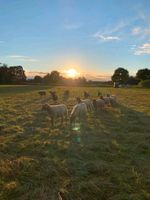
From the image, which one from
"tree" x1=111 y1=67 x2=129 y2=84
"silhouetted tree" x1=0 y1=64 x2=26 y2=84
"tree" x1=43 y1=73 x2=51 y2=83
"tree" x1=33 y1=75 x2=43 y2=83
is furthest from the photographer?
"tree" x1=111 y1=67 x2=129 y2=84

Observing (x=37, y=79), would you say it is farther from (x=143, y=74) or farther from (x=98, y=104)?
(x=98, y=104)

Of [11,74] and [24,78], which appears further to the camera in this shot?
[24,78]

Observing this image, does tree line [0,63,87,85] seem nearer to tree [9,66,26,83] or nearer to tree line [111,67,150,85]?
tree [9,66,26,83]

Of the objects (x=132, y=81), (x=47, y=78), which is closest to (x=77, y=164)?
(x=47, y=78)

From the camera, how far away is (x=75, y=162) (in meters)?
8.49

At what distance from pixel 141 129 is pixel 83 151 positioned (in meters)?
5.11

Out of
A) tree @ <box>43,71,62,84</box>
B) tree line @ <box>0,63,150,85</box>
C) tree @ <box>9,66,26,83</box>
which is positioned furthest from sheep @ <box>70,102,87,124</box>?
tree @ <box>9,66,26,83</box>

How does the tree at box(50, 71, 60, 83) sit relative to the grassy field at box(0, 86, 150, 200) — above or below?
above

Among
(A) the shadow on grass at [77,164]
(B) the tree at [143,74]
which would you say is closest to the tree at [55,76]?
(B) the tree at [143,74]

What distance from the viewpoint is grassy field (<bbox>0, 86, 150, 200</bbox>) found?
6613mm

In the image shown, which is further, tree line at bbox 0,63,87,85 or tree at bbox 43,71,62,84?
tree at bbox 43,71,62,84

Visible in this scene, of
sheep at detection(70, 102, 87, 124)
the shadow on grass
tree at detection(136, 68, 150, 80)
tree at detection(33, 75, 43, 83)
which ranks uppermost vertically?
tree at detection(136, 68, 150, 80)

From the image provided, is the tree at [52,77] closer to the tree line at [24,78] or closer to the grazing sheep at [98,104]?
the tree line at [24,78]

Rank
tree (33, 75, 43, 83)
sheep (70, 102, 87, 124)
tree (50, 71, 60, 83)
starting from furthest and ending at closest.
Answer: tree (50, 71, 60, 83) → tree (33, 75, 43, 83) → sheep (70, 102, 87, 124)
